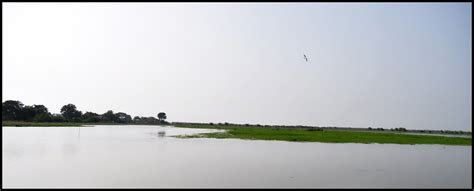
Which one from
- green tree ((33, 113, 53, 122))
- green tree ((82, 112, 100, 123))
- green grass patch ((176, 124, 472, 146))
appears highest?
green tree ((82, 112, 100, 123))

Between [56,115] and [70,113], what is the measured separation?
8.26 metres

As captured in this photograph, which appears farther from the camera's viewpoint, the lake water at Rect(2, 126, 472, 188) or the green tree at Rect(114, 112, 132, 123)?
the green tree at Rect(114, 112, 132, 123)

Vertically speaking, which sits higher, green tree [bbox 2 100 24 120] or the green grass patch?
green tree [bbox 2 100 24 120]

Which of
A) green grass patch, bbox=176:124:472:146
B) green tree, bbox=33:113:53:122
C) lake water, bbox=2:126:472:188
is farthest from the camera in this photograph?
green tree, bbox=33:113:53:122

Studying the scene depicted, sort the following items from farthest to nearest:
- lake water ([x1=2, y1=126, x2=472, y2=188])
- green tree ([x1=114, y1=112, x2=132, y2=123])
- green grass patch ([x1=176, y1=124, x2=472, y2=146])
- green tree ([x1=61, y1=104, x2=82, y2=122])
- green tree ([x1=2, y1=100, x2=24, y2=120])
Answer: green tree ([x1=114, y1=112, x2=132, y2=123]), green tree ([x1=61, y1=104, x2=82, y2=122]), green tree ([x1=2, y1=100, x2=24, y2=120]), green grass patch ([x1=176, y1=124, x2=472, y2=146]), lake water ([x1=2, y1=126, x2=472, y2=188])

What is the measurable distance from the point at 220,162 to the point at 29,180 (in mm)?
9647

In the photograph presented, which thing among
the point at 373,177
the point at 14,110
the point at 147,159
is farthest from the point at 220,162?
the point at 14,110

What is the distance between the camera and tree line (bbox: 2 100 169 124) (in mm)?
90562

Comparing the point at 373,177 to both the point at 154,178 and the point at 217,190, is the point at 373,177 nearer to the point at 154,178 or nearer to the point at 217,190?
the point at 217,190

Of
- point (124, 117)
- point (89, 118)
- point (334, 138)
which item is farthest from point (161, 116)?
point (334, 138)

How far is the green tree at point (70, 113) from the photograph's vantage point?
4589 inches

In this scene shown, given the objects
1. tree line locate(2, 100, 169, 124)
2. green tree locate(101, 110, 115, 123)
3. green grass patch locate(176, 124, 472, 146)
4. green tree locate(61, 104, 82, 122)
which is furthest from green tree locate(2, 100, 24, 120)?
green grass patch locate(176, 124, 472, 146)

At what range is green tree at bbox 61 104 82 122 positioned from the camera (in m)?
117

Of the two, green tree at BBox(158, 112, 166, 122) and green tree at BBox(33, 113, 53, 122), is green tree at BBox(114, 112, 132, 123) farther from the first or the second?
green tree at BBox(33, 113, 53, 122)
